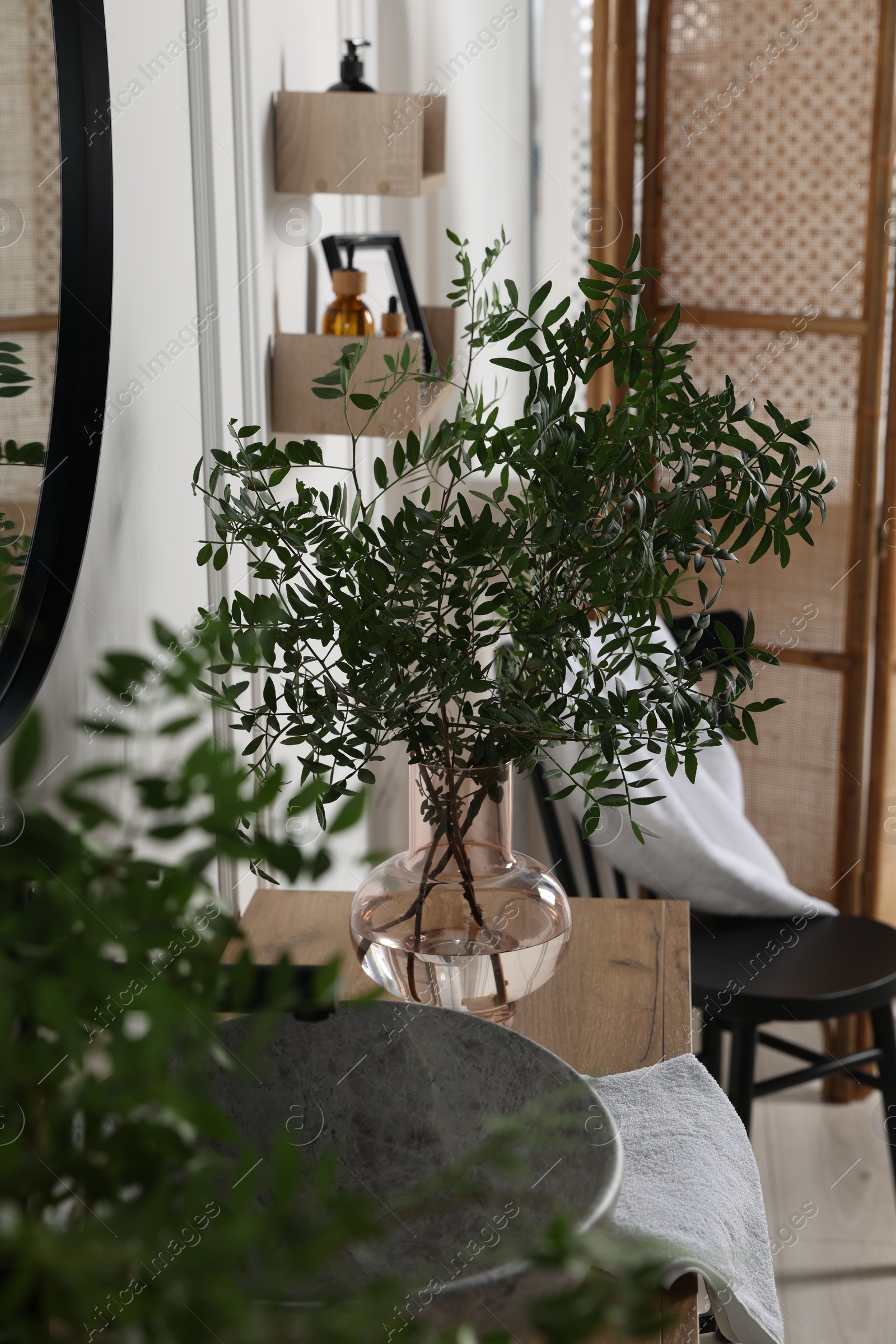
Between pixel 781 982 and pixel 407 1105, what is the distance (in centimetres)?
115

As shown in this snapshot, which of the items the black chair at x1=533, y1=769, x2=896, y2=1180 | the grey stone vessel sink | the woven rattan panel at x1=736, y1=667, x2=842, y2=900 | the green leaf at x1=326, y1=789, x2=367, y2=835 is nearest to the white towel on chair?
the black chair at x1=533, y1=769, x2=896, y2=1180

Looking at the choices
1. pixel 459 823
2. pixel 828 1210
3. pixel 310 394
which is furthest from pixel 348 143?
pixel 828 1210

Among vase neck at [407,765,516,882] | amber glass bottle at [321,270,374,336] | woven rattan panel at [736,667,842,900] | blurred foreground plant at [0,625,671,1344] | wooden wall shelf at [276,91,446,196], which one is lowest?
woven rattan panel at [736,667,842,900]

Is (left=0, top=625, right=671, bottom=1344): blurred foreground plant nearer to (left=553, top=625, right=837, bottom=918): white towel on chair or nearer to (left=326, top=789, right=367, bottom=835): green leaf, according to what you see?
(left=326, top=789, right=367, bottom=835): green leaf

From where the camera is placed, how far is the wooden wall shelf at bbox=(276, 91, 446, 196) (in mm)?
1402

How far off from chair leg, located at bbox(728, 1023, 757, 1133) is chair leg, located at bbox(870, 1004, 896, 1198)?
0.85 ft

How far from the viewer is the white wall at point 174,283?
0.96 m

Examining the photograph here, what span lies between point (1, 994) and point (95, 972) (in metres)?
0.03

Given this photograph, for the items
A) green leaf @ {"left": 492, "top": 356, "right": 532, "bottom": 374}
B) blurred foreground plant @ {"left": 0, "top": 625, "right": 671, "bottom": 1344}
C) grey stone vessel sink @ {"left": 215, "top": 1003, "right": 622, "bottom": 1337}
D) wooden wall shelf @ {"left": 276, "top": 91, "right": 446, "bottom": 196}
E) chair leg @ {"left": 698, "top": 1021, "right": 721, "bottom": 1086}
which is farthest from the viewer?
chair leg @ {"left": 698, "top": 1021, "right": 721, "bottom": 1086}

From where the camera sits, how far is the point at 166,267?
1100mm

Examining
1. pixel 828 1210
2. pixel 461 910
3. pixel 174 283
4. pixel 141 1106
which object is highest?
pixel 174 283

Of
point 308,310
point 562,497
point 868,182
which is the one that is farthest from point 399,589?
point 868,182

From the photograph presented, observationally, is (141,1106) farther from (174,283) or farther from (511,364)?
(174,283)

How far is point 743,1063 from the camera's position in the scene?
179 cm
